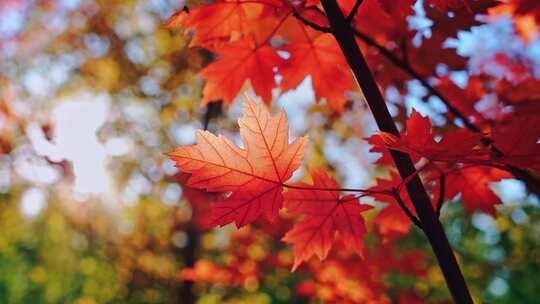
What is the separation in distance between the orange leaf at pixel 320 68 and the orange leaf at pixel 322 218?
508 mm

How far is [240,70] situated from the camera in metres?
1.45

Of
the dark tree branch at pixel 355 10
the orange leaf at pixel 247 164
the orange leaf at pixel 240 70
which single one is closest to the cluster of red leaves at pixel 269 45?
the orange leaf at pixel 240 70

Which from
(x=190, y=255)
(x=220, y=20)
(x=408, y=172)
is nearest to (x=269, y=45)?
(x=220, y=20)

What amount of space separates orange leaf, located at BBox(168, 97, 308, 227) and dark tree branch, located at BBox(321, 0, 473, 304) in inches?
6.4

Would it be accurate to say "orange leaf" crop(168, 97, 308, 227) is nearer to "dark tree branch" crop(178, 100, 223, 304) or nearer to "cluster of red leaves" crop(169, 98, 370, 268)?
"cluster of red leaves" crop(169, 98, 370, 268)

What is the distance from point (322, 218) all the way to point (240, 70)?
0.60 metres

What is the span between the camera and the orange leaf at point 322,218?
1046mm

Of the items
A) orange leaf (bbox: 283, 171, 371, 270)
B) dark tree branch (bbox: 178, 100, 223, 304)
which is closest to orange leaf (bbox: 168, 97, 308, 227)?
orange leaf (bbox: 283, 171, 371, 270)

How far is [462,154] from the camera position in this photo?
792mm

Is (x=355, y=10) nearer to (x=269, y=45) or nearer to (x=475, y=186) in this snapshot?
(x=269, y=45)

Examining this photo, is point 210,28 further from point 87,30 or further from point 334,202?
point 87,30

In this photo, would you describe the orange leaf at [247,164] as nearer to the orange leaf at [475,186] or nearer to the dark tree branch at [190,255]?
the orange leaf at [475,186]

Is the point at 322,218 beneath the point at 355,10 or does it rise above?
beneath

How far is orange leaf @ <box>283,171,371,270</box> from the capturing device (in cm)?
105
